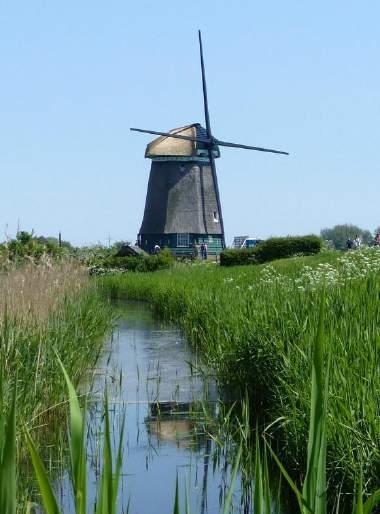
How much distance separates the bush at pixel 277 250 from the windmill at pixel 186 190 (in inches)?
578

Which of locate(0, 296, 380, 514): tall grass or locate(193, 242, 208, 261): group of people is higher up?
locate(193, 242, 208, 261): group of people

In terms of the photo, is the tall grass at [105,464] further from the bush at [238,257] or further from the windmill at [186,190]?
the windmill at [186,190]

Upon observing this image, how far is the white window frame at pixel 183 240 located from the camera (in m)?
47.2

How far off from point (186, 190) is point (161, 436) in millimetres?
39492

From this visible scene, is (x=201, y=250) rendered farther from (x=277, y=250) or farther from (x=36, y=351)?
(x=36, y=351)

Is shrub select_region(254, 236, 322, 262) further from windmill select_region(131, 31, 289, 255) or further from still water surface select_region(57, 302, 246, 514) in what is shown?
still water surface select_region(57, 302, 246, 514)

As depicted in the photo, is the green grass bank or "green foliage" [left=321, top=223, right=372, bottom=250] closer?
the green grass bank

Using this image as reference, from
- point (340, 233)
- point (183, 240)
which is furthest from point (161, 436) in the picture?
point (340, 233)

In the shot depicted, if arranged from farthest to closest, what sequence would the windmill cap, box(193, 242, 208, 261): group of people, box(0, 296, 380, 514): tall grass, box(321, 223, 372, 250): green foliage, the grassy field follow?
box(321, 223, 372, 250): green foliage, the windmill cap, box(193, 242, 208, 261): group of people, the grassy field, box(0, 296, 380, 514): tall grass

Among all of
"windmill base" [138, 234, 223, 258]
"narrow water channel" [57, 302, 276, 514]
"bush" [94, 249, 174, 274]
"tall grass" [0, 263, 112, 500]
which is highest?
"windmill base" [138, 234, 223, 258]

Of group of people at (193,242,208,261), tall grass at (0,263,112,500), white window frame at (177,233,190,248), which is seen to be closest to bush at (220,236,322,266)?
group of people at (193,242,208,261)

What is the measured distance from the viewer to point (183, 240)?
47375mm

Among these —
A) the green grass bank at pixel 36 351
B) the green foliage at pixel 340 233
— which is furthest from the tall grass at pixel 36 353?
the green foliage at pixel 340 233

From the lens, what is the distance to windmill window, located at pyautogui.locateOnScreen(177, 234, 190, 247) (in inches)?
1861
